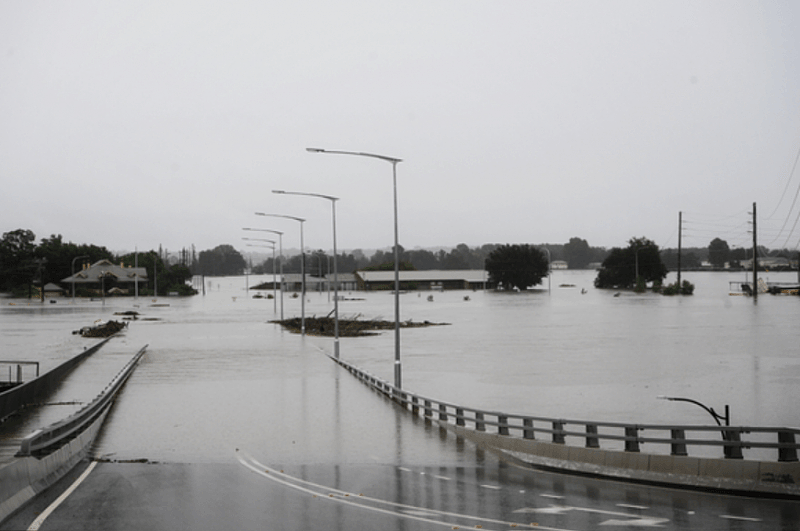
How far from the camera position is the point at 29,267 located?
7096 inches

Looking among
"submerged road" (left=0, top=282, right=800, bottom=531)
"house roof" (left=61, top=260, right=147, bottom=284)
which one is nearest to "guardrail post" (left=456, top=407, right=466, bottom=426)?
"submerged road" (left=0, top=282, right=800, bottom=531)

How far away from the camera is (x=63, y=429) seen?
17.7 meters

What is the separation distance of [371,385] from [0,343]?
40959 millimetres

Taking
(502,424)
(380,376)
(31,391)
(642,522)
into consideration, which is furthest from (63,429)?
(380,376)

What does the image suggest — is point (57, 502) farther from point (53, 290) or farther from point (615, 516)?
point (53, 290)

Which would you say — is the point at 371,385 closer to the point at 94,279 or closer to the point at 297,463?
the point at 297,463

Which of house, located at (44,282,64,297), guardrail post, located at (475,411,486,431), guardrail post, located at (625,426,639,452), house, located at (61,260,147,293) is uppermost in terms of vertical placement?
house, located at (61,260,147,293)

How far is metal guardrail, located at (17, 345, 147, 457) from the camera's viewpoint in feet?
45.5

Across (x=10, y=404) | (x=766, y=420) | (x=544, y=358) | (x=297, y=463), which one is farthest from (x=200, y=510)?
(x=544, y=358)

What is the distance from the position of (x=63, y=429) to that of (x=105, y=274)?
16663cm

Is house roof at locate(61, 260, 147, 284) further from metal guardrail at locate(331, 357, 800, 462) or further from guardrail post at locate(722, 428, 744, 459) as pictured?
guardrail post at locate(722, 428, 744, 459)

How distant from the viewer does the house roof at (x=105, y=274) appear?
176000 mm

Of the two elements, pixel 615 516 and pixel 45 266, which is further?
pixel 45 266

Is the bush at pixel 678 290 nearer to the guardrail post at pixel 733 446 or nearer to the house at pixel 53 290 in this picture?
the house at pixel 53 290
